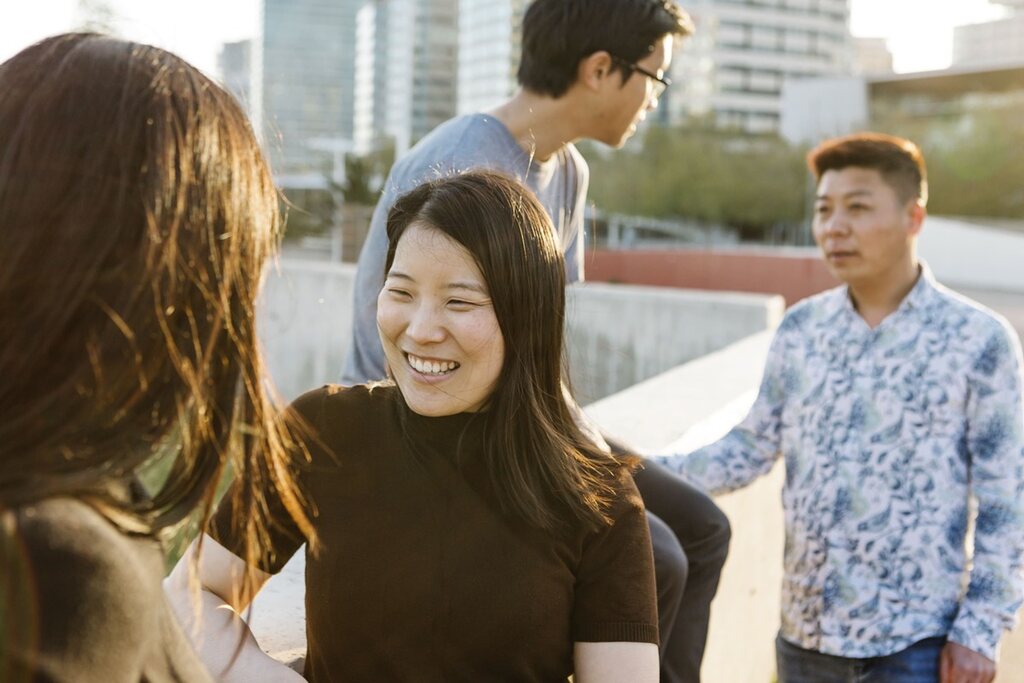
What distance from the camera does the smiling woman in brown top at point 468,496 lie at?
1623 mm

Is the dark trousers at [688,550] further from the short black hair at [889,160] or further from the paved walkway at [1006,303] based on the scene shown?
the paved walkway at [1006,303]

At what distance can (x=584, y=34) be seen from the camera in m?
3.37

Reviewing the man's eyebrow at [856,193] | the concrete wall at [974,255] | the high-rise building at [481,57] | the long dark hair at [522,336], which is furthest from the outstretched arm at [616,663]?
the high-rise building at [481,57]

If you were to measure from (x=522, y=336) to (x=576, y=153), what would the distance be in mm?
1616

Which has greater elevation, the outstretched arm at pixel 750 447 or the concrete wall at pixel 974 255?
the outstretched arm at pixel 750 447

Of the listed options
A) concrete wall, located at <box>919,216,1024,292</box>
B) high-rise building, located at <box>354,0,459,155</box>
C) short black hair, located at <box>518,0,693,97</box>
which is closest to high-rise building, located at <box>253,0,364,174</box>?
high-rise building, located at <box>354,0,459,155</box>

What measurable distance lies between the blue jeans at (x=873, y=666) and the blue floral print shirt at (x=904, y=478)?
25mm

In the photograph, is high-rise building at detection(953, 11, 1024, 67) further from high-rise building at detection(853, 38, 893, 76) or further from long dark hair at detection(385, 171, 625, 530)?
long dark hair at detection(385, 171, 625, 530)

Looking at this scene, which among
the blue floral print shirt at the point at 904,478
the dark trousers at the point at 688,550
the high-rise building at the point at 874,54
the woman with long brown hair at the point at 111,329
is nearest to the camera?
the woman with long brown hair at the point at 111,329

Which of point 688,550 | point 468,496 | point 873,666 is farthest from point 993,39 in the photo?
point 468,496

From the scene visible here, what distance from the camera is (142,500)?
3.50 ft

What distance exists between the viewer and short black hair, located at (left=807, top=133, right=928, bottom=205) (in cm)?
316

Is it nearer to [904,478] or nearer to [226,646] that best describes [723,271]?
[904,478]

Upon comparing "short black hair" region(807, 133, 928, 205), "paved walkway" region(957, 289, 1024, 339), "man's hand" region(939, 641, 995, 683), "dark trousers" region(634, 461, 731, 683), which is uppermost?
"short black hair" region(807, 133, 928, 205)
